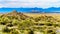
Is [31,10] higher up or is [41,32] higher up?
[41,32]

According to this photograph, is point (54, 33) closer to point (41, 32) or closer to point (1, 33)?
point (41, 32)

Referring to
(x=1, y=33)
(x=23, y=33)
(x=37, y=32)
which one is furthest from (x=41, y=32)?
(x=1, y=33)

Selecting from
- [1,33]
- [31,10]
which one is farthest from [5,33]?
[31,10]

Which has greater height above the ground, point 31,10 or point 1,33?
point 1,33

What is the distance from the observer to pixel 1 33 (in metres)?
31.2

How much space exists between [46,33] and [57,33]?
67.1 inches

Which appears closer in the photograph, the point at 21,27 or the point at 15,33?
the point at 15,33

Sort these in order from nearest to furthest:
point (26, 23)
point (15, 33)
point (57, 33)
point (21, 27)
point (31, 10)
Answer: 1. point (15, 33)
2. point (57, 33)
3. point (21, 27)
4. point (26, 23)
5. point (31, 10)

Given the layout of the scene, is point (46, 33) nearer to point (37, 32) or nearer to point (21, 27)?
point (37, 32)

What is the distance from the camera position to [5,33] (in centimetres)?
3138

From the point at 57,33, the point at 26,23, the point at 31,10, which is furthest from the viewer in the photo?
the point at 31,10

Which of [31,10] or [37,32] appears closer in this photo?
[37,32]

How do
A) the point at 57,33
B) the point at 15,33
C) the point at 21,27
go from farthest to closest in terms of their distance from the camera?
the point at 21,27, the point at 57,33, the point at 15,33

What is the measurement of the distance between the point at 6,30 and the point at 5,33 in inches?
68.5
